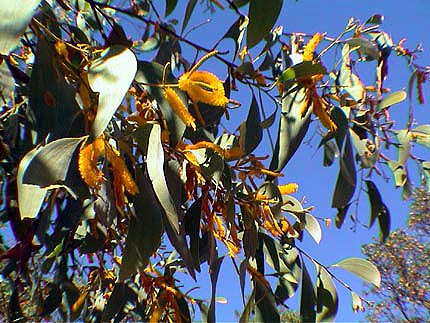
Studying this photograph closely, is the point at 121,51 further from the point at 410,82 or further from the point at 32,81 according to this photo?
the point at 410,82

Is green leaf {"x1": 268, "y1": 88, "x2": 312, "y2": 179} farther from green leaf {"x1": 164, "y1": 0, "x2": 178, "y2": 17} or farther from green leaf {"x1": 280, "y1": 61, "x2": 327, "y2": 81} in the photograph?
green leaf {"x1": 164, "y1": 0, "x2": 178, "y2": 17}

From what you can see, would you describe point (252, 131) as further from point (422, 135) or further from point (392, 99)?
point (422, 135)

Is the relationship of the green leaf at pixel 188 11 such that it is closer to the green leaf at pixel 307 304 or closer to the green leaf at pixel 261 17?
the green leaf at pixel 261 17

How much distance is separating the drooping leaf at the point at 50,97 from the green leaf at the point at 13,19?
21 centimetres

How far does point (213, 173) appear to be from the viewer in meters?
0.89

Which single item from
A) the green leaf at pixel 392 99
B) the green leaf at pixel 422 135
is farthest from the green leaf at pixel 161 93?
the green leaf at pixel 422 135

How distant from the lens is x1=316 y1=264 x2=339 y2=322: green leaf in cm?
127

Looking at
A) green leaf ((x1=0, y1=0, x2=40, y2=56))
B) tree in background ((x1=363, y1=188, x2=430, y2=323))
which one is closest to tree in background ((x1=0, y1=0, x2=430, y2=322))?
green leaf ((x1=0, y1=0, x2=40, y2=56))

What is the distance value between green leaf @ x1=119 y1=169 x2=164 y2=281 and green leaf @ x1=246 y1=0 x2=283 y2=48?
224 millimetres

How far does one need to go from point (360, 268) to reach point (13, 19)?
949mm

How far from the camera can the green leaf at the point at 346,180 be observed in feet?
3.36

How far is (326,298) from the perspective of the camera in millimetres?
1271

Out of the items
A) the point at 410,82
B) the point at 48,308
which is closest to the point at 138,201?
the point at 410,82

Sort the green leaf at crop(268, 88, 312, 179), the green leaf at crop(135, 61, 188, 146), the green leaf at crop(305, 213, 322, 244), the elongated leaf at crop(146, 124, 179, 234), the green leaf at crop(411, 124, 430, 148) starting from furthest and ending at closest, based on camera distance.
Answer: the green leaf at crop(411, 124, 430, 148), the green leaf at crop(305, 213, 322, 244), the green leaf at crop(268, 88, 312, 179), the green leaf at crop(135, 61, 188, 146), the elongated leaf at crop(146, 124, 179, 234)
